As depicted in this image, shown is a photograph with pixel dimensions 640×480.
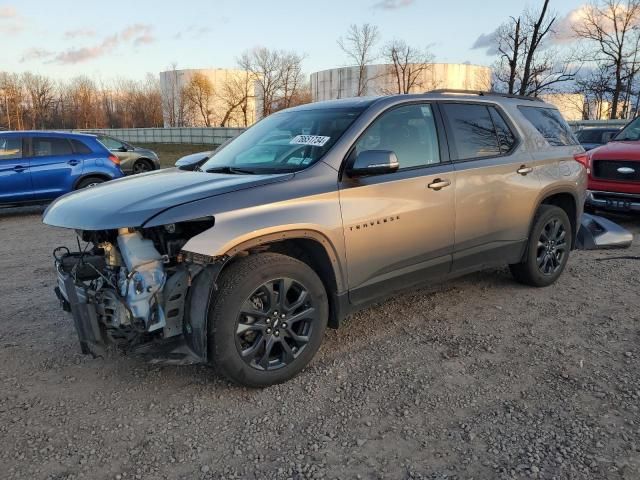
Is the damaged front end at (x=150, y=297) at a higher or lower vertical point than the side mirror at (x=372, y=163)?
lower

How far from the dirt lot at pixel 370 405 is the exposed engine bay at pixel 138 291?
0.47 meters

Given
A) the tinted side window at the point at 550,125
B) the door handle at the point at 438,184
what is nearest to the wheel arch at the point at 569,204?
the tinted side window at the point at 550,125

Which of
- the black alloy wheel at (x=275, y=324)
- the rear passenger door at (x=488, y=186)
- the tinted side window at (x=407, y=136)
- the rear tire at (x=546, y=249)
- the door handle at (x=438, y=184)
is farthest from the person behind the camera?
the rear tire at (x=546, y=249)

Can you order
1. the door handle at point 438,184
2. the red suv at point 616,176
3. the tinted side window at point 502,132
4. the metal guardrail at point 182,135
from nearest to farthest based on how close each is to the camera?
the door handle at point 438,184
the tinted side window at point 502,132
the red suv at point 616,176
the metal guardrail at point 182,135

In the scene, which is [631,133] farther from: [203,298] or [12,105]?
[12,105]

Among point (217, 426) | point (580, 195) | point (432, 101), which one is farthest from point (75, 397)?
point (580, 195)

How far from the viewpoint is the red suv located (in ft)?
25.6

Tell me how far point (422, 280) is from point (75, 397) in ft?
8.31

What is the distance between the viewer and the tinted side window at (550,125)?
4912 millimetres

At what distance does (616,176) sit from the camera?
26.5 feet

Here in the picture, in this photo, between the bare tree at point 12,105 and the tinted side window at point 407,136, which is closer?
the tinted side window at point 407,136

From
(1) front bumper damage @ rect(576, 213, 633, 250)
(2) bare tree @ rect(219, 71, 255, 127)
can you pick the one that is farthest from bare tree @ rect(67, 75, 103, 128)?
(1) front bumper damage @ rect(576, 213, 633, 250)

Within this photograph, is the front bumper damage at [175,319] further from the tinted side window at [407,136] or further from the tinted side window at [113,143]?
the tinted side window at [113,143]

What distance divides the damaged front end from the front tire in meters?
0.10
